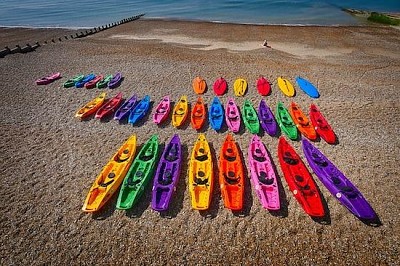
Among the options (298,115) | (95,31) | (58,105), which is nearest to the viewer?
(298,115)

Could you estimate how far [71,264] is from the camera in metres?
7.99

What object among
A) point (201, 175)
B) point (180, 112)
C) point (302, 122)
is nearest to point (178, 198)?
point (201, 175)

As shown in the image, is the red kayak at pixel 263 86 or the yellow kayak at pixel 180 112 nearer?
the yellow kayak at pixel 180 112

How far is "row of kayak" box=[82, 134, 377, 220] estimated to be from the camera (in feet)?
31.2

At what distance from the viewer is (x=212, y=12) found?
49.4 meters

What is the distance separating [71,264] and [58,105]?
11346 millimetres

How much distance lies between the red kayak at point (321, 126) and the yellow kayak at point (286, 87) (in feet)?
7.78

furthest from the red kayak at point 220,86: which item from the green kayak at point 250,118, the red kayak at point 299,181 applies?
the red kayak at point 299,181

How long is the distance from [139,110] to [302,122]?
8.70 m

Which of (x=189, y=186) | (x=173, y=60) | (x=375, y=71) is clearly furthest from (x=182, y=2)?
(x=189, y=186)

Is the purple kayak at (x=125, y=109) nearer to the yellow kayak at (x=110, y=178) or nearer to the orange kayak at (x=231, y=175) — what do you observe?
the yellow kayak at (x=110, y=178)

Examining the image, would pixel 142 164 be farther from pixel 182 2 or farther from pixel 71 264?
pixel 182 2

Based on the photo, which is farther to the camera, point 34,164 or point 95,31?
point 95,31

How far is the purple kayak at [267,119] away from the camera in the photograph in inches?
544
